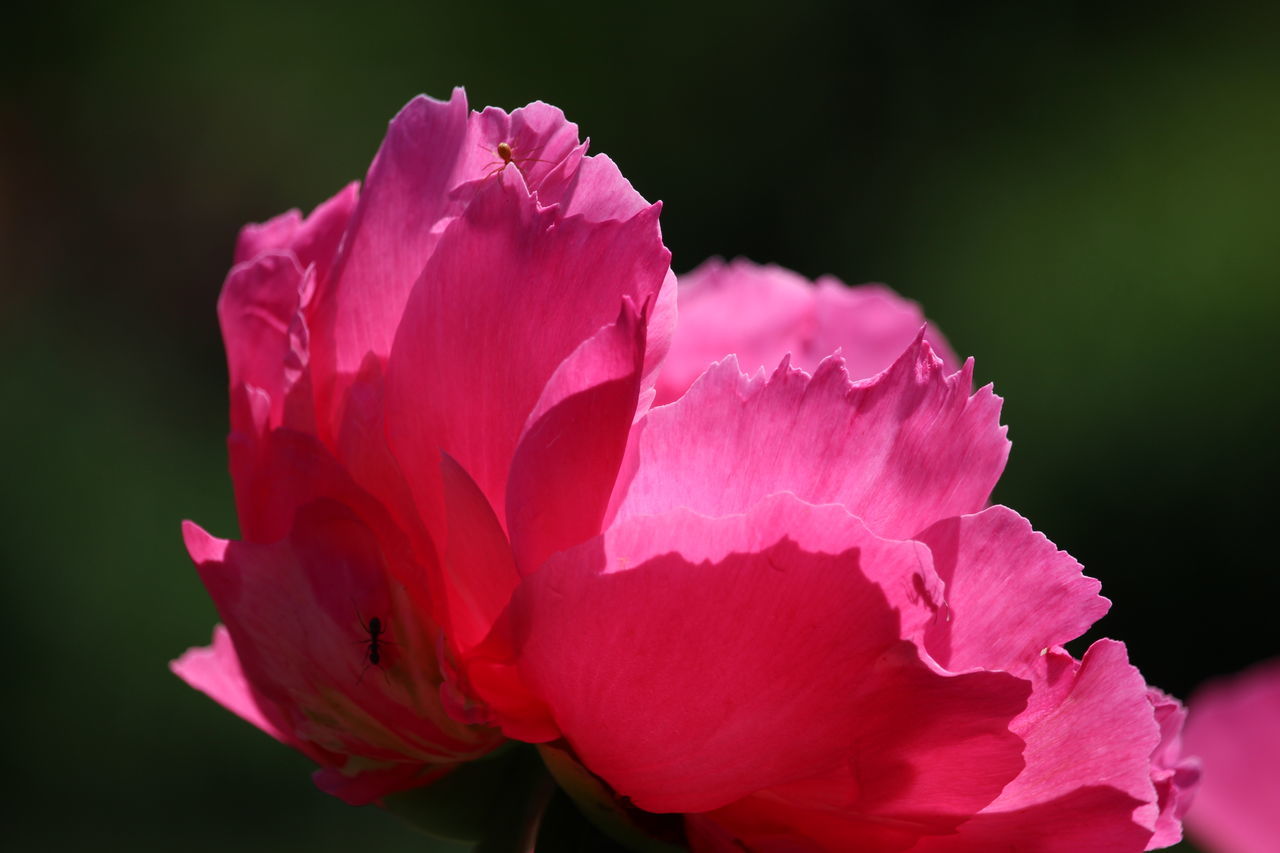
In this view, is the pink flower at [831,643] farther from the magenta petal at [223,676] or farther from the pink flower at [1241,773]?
the pink flower at [1241,773]

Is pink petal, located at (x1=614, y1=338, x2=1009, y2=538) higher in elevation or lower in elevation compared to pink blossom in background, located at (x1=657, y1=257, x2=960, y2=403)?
higher

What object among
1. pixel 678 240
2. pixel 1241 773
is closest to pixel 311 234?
pixel 1241 773

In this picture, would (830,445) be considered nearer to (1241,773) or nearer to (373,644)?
(373,644)

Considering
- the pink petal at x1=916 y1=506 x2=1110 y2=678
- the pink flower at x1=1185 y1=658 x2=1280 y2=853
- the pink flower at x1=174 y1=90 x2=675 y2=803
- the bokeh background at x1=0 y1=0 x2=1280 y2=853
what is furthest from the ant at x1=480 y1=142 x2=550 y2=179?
the bokeh background at x1=0 y1=0 x2=1280 y2=853

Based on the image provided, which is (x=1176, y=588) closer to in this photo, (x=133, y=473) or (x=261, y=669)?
(x=133, y=473)

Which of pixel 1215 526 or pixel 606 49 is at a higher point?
pixel 606 49

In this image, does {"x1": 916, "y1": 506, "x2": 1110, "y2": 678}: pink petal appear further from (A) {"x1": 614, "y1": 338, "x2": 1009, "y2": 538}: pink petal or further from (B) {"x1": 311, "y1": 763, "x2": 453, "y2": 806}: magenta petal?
(B) {"x1": 311, "y1": 763, "x2": 453, "y2": 806}: magenta petal

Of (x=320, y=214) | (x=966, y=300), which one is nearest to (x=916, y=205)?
(x=966, y=300)
